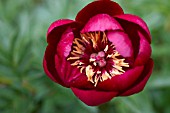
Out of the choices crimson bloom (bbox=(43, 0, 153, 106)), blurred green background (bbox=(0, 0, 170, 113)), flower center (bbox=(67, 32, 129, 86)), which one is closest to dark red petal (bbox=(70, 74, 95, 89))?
crimson bloom (bbox=(43, 0, 153, 106))

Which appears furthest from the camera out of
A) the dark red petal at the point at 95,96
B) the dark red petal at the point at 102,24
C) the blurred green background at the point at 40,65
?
the blurred green background at the point at 40,65

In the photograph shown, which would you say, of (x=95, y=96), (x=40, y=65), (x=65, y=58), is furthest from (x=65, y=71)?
(x=40, y=65)

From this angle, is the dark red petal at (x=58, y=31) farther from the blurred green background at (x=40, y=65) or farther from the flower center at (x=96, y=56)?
the blurred green background at (x=40, y=65)

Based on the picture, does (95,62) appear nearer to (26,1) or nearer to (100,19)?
(100,19)

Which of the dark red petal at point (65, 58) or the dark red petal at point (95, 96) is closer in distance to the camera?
the dark red petal at point (95, 96)

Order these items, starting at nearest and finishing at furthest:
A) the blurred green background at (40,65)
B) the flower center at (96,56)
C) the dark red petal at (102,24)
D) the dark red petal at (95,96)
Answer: the dark red petal at (95,96) → the dark red petal at (102,24) → the flower center at (96,56) → the blurred green background at (40,65)

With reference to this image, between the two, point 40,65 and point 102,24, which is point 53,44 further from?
point 40,65

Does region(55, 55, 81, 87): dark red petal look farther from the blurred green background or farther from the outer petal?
the blurred green background

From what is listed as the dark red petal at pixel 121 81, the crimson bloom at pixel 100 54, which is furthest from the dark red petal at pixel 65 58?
the dark red petal at pixel 121 81
